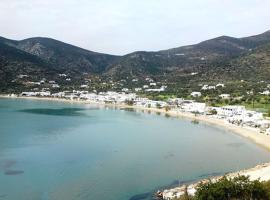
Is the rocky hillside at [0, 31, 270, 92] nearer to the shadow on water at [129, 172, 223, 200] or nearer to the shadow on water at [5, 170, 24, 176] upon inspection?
the shadow on water at [129, 172, 223, 200]

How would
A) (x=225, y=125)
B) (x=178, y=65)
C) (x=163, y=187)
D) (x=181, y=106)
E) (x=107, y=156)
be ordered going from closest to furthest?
(x=163, y=187) < (x=107, y=156) < (x=225, y=125) < (x=181, y=106) < (x=178, y=65)

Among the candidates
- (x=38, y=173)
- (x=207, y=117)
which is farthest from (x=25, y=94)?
(x=38, y=173)

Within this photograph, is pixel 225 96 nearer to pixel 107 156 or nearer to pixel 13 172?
pixel 107 156

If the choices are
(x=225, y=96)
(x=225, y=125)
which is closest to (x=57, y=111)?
(x=225, y=96)

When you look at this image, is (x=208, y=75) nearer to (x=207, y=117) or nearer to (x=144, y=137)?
(x=207, y=117)

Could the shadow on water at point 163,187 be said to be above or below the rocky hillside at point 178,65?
below

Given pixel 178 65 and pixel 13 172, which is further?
pixel 178 65

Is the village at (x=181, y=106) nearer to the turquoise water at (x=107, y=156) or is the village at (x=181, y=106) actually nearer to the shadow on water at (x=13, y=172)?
the turquoise water at (x=107, y=156)

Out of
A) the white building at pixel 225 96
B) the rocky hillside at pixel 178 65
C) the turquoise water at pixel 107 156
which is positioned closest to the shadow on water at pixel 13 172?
the turquoise water at pixel 107 156

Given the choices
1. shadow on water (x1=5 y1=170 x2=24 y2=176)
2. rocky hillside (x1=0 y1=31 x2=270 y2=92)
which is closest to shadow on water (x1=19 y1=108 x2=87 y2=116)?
rocky hillside (x1=0 y1=31 x2=270 y2=92)
